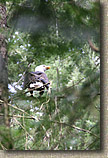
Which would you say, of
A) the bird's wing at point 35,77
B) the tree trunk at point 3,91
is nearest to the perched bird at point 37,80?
the bird's wing at point 35,77

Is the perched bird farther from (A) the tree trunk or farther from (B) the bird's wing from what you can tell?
(A) the tree trunk

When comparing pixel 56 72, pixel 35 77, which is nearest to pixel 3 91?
pixel 35 77

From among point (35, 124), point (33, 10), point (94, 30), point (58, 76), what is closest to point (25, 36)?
point (33, 10)

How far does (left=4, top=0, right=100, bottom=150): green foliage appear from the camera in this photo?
1.62 m

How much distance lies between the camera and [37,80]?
1.67m

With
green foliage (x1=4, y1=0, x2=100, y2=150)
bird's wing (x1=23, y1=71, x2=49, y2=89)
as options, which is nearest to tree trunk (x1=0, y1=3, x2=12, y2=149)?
green foliage (x1=4, y1=0, x2=100, y2=150)

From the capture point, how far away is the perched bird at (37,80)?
164 centimetres

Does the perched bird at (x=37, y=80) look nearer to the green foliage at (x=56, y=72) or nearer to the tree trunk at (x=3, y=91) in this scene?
the green foliage at (x=56, y=72)

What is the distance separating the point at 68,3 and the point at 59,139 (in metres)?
0.98

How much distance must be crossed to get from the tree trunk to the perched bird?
0.15 m

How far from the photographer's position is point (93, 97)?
166 centimetres

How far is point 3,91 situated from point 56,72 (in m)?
0.40

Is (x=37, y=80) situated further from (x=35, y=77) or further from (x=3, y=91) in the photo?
(x=3, y=91)

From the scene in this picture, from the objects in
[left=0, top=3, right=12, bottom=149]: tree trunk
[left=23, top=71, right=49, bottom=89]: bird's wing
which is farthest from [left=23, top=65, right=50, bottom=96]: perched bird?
[left=0, top=3, right=12, bottom=149]: tree trunk
